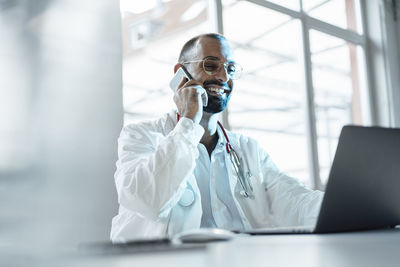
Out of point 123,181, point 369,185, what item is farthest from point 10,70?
point 369,185

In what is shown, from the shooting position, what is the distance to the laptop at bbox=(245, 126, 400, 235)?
91 cm

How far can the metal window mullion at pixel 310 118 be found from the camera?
4359mm

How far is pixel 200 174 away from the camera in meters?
2.01

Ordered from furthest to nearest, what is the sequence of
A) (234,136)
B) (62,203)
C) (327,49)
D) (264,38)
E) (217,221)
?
(264,38) → (327,49) → (62,203) → (234,136) → (217,221)

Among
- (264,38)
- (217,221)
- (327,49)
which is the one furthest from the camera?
(264,38)

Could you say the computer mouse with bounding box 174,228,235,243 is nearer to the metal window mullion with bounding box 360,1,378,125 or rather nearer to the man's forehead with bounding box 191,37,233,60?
the man's forehead with bounding box 191,37,233,60

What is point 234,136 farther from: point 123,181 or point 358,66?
point 358,66

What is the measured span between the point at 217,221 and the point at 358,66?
4.07 metres

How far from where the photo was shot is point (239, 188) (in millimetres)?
1985

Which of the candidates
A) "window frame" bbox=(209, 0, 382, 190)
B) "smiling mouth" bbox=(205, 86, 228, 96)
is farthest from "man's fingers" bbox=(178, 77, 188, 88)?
"window frame" bbox=(209, 0, 382, 190)

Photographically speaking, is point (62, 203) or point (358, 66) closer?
point (62, 203)

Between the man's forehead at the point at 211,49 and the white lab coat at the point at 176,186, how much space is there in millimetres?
345

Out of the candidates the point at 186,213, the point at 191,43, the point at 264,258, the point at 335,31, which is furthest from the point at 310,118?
the point at 264,258

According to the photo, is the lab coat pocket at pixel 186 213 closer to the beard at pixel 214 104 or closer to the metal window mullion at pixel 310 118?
the beard at pixel 214 104
